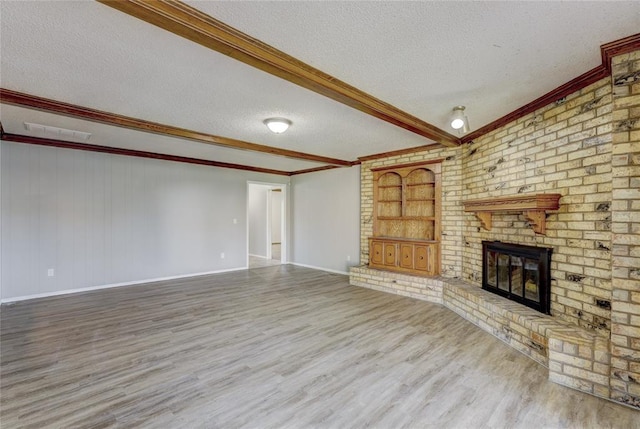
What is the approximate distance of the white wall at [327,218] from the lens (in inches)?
250

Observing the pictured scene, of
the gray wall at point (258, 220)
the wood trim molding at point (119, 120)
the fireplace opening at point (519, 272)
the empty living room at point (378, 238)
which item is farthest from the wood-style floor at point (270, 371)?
the gray wall at point (258, 220)

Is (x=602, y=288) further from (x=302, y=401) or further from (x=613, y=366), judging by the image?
(x=302, y=401)

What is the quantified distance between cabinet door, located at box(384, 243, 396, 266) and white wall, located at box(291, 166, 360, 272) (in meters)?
0.96

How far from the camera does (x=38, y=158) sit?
461cm

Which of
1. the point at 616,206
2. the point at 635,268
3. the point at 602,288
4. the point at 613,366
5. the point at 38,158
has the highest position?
the point at 38,158

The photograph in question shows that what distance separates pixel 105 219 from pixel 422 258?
5.57 metres

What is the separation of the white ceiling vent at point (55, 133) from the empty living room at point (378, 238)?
59mm

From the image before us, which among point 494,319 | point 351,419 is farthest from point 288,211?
point 351,419

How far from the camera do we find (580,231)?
2541mm

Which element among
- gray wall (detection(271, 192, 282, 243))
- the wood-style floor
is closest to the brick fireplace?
the wood-style floor

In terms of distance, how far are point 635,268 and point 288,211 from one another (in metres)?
6.66

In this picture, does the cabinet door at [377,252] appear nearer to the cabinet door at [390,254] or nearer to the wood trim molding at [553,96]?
the cabinet door at [390,254]

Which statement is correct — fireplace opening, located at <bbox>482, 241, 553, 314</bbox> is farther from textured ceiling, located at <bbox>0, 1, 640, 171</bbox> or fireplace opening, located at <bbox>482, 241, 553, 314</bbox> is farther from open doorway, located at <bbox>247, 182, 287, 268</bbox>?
open doorway, located at <bbox>247, 182, 287, 268</bbox>

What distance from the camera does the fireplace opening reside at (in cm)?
289
